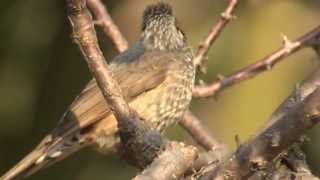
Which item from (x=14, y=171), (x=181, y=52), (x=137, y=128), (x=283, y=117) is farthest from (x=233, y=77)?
(x=283, y=117)

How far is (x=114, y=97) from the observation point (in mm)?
3400

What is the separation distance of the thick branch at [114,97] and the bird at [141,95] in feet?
4.22

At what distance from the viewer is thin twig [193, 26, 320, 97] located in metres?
4.97

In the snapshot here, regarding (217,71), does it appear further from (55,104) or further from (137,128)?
(137,128)

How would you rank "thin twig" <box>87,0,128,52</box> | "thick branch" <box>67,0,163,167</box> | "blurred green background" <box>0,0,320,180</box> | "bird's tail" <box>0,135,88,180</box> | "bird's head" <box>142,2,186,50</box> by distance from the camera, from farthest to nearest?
"blurred green background" <box>0,0,320,180</box>, "bird's head" <box>142,2,186,50</box>, "thin twig" <box>87,0,128,52</box>, "bird's tail" <box>0,135,88,180</box>, "thick branch" <box>67,0,163,167</box>

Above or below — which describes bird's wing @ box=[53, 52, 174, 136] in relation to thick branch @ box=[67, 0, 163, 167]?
below

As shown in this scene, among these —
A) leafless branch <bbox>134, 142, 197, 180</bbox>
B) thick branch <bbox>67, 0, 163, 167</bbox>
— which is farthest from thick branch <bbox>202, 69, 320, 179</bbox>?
thick branch <bbox>67, 0, 163, 167</bbox>

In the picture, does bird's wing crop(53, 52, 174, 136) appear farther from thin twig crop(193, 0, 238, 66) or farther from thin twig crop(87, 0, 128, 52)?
thin twig crop(193, 0, 238, 66)

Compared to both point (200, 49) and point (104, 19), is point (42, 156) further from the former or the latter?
point (200, 49)

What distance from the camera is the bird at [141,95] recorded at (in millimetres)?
5055

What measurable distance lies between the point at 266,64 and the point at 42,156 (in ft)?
4.01

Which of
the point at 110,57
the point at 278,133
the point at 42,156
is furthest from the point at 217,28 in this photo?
the point at 278,133

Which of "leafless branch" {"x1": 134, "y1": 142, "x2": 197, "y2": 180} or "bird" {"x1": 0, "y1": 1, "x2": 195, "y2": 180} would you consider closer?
"leafless branch" {"x1": 134, "y1": 142, "x2": 197, "y2": 180}

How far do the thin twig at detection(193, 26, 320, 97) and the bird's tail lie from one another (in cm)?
76
